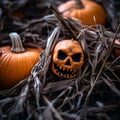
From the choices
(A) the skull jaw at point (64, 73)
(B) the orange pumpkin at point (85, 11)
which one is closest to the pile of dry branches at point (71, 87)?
(A) the skull jaw at point (64, 73)

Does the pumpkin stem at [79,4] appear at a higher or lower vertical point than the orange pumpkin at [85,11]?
higher

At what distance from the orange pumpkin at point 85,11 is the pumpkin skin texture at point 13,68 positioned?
504 mm

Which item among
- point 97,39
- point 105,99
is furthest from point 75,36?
point 105,99

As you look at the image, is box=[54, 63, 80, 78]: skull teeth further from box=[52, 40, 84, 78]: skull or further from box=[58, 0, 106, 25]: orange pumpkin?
box=[58, 0, 106, 25]: orange pumpkin

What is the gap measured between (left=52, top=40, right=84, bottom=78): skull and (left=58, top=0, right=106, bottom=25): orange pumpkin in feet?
1.51

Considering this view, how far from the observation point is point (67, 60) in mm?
1368

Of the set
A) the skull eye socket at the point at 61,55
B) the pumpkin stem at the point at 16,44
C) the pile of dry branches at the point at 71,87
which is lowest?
the pile of dry branches at the point at 71,87

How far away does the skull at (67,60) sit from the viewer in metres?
1.37

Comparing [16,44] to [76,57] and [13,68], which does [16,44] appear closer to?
[13,68]

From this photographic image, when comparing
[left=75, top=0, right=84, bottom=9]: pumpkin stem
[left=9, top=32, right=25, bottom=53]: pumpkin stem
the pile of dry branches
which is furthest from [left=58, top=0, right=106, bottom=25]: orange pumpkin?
[left=9, top=32, right=25, bottom=53]: pumpkin stem

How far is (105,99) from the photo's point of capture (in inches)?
51.1

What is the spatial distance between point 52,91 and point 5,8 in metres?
0.74

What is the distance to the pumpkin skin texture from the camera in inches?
55.9

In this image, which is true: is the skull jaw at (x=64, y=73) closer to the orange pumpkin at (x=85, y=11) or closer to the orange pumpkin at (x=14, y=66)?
the orange pumpkin at (x=14, y=66)
